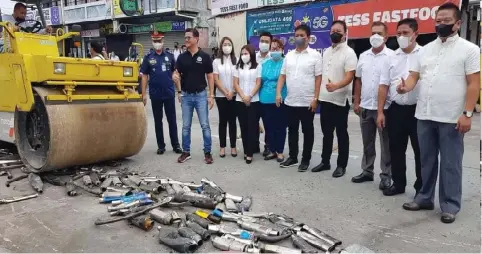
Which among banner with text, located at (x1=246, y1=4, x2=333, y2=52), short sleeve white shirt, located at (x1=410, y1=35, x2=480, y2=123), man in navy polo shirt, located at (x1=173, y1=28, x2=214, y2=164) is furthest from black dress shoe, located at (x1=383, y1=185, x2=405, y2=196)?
banner with text, located at (x1=246, y1=4, x2=333, y2=52)

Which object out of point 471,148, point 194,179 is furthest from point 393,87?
point 471,148

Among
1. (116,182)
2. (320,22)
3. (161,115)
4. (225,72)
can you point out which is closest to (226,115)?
(225,72)

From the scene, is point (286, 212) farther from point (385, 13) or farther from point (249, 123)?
point (385, 13)

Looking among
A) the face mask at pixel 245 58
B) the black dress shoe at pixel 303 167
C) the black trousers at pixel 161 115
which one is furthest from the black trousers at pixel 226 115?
the black dress shoe at pixel 303 167

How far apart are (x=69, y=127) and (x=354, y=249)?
11.7ft

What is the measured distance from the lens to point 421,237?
3.32m

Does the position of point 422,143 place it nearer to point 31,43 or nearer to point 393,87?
point 393,87

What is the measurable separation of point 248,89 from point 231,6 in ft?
38.7

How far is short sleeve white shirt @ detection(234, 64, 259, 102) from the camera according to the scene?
585cm

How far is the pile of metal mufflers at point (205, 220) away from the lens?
3.15 metres

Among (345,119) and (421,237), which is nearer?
(421,237)

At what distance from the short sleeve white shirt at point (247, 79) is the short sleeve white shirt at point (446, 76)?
2609mm

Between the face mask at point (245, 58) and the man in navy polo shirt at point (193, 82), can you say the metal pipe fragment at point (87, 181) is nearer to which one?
the man in navy polo shirt at point (193, 82)

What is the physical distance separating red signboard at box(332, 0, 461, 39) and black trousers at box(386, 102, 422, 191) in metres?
6.96
